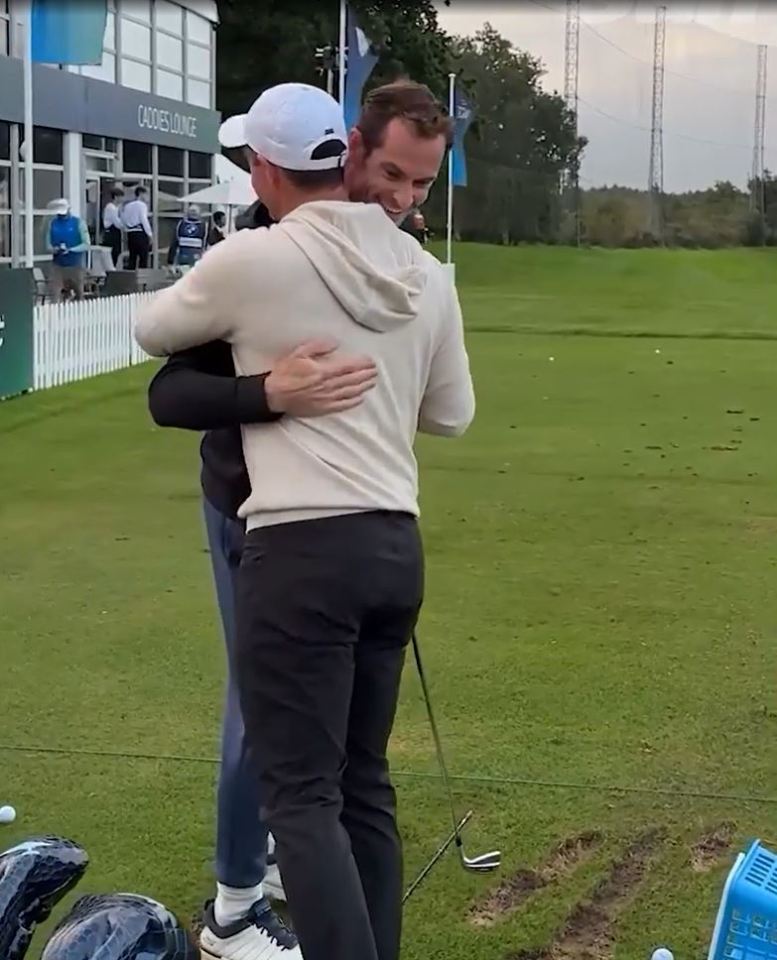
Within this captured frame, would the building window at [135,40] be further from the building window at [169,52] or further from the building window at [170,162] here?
the building window at [170,162]

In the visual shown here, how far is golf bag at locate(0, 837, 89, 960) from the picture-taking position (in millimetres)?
2596

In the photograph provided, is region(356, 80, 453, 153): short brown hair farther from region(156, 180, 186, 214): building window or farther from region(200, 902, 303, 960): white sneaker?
region(156, 180, 186, 214): building window

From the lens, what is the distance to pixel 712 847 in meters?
4.07

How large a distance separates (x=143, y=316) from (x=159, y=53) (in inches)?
1212

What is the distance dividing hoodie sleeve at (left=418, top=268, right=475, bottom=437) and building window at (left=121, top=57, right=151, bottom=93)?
91.8ft

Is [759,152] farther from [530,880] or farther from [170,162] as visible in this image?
[530,880]

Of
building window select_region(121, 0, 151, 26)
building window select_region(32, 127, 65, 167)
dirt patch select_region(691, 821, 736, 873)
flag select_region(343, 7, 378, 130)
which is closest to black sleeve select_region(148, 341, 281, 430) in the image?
dirt patch select_region(691, 821, 736, 873)

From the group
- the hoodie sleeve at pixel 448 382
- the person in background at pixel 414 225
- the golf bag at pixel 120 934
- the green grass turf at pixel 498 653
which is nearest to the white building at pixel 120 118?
the green grass turf at pixel 498 653

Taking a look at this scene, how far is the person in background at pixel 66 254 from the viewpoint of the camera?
21.8 m

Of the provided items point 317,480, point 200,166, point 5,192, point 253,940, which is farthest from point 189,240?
point 317,480

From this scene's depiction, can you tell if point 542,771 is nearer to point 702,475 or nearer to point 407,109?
point 407,109

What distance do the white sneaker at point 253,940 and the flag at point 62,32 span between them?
17.5 meters

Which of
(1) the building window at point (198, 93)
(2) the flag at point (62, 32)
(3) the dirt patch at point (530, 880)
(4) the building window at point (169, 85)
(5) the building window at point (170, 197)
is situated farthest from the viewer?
(1) the building window at point (198, 93)

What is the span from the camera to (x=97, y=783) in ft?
14.6
